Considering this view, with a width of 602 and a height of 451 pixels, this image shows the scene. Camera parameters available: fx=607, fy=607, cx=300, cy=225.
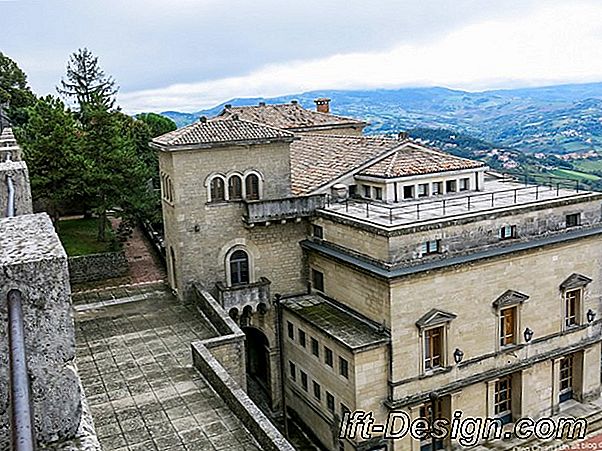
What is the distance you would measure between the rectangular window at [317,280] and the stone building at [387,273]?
11 centimetres

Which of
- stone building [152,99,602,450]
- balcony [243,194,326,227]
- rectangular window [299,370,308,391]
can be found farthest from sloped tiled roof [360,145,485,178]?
rectangular window [299,370,308,391]

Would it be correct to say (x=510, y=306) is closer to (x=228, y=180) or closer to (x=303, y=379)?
(x=303, y=379)

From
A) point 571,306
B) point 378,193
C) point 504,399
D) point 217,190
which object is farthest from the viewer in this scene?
point 571,306

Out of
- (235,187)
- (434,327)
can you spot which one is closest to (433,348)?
(434,327)

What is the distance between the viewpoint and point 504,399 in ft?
82.7

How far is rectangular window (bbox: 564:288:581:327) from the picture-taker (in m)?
25.7

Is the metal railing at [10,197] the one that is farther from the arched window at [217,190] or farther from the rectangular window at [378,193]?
the rectangular window at [378,193]

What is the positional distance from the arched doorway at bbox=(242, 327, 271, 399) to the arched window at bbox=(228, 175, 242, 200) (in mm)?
5901

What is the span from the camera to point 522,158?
92.6m

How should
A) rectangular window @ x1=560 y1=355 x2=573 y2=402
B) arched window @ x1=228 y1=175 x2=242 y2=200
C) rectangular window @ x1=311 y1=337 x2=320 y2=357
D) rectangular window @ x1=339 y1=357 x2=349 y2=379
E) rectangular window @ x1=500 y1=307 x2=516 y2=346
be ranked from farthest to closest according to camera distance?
rectangular window @ x1=560 y1=355 x2=573 y2=402, arched window @ x1=228 y1=175 x2=242 y2=200, rectangular window @ x1=500 y1=307 x2=516 y2=346, rectangular window @ x1=311 y1=337 x2=320 y2=357, rectangular window @ x1=339 y1=357 x2=349 y2=379

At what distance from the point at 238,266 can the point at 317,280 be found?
11.1 feet

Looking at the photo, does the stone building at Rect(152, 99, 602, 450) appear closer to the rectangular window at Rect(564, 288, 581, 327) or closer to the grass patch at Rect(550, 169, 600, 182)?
the rectangular window at Rect(564, 288, 581, 327)

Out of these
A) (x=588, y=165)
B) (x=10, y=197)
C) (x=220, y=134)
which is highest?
(x=220, y=134)

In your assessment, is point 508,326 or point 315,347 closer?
point 315,347
